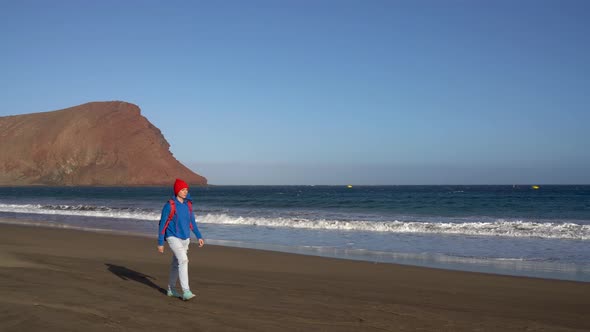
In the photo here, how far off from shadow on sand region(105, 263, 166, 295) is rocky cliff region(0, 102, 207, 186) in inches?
4559

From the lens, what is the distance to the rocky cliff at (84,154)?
405 feet

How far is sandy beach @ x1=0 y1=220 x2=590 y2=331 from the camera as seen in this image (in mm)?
5844

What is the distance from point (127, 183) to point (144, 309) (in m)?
121

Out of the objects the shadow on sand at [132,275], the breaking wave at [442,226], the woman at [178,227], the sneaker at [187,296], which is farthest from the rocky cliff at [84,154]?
the sneaker at [187,296]

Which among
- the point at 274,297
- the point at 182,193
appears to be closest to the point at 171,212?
the point at 182,193

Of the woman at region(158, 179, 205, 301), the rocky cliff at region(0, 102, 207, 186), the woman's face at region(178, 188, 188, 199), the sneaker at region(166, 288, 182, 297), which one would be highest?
the rocky cliff at region(0, 102, 207, 186)

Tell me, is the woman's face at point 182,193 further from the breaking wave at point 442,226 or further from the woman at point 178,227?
the breaking wave at point 442,226

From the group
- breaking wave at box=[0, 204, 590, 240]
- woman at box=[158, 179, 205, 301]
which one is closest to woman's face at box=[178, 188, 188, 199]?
A: woman at box=[158, 179, 205, 301]

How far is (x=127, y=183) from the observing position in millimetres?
121625

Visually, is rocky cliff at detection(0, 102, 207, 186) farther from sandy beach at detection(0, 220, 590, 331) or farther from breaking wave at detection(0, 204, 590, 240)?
sandy beach at detection(0, 220, 590, 331)

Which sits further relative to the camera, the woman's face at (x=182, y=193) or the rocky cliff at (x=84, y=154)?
the rocky cliff at (x=84, y=154)

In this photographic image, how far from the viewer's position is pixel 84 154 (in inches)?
4936

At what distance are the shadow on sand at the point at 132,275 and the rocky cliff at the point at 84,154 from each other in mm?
115787

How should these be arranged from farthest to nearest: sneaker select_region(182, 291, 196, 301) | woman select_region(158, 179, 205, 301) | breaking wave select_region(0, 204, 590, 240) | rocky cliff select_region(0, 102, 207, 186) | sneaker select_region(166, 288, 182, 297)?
rocky cliff select_region(0, 102, 207, 186)
breaking wave select_region(0, 204, 590, 240)
sneaker select_region(166, 288, 182, 297)
woman select_region(158, 179, 205, 301)
sneaker select_region(182, 291, 196, 301)
